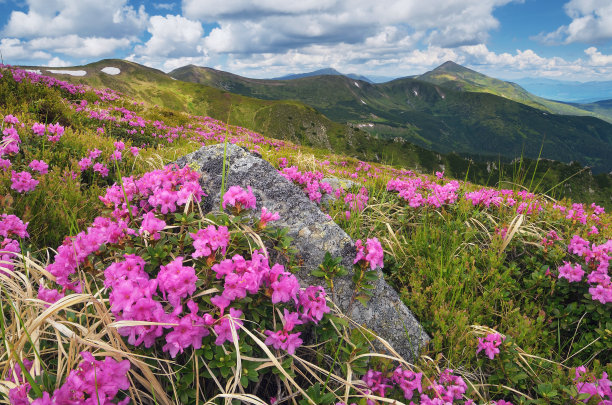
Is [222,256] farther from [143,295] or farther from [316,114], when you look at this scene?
[316,114]

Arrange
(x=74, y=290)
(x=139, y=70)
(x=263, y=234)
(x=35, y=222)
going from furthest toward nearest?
(x=139, y=70) → (x=35, y=222) → (x=263, y=234) → (x=74, y=290)

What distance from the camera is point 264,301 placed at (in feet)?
8.07

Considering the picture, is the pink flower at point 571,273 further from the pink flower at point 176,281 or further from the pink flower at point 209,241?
the pink flower at point 176,281

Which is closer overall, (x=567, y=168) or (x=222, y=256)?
(x=222, y=256)

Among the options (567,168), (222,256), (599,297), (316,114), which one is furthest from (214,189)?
(567,168)

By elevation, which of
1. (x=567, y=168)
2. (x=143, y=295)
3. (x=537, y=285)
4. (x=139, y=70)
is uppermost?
(x=139, y=70)

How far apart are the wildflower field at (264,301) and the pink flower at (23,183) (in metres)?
0.03

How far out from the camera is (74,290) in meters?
2.51

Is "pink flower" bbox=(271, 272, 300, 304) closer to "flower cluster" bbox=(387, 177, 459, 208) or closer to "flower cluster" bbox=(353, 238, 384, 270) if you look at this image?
"flower cluster" bbox=(353, 238, 384, 270)

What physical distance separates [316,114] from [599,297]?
153 metres

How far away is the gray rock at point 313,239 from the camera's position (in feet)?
10.4

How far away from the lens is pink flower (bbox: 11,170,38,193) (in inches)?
167

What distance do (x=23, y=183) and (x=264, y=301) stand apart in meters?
4.11

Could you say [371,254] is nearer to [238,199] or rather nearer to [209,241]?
[238,199]
